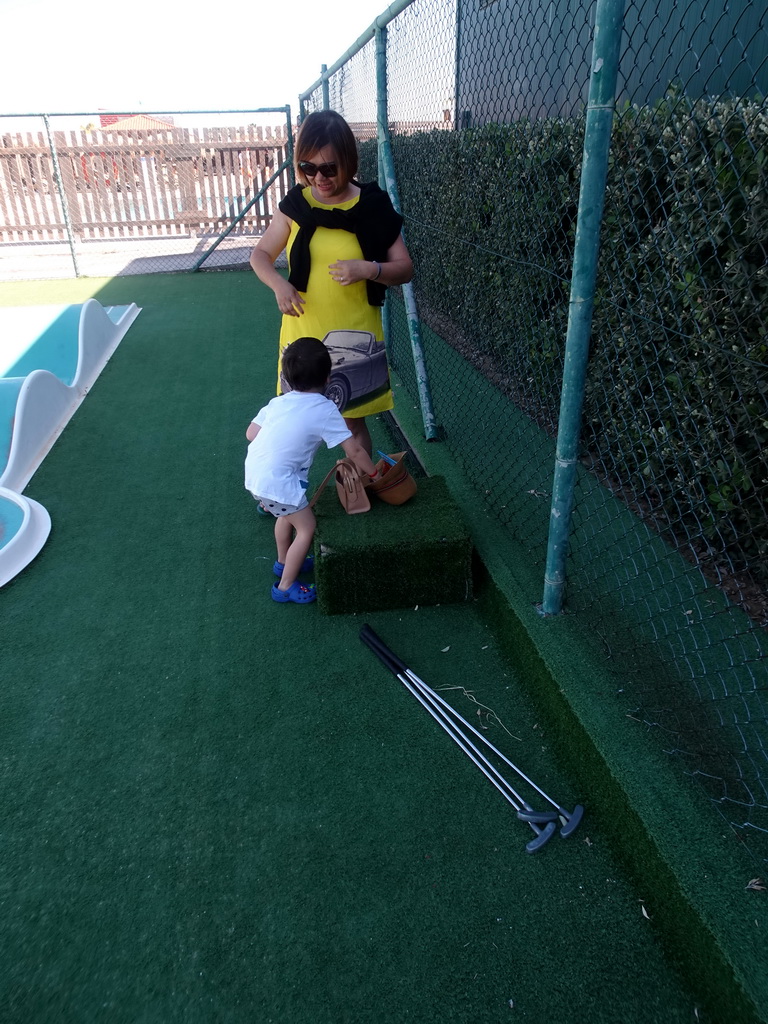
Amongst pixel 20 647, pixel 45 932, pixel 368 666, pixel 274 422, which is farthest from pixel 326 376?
pixel 45 932

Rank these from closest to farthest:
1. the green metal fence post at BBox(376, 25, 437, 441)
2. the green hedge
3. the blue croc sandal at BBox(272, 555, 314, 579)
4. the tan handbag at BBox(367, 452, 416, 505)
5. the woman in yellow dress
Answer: the green hedge, the woman in yellow dress, the tan handbag at BBox(367, 452, 416, 505), the blue croc sandal at BBox(272, 555, 314, 579), the green metal fence post at BBox(376, 25, 437, 441)

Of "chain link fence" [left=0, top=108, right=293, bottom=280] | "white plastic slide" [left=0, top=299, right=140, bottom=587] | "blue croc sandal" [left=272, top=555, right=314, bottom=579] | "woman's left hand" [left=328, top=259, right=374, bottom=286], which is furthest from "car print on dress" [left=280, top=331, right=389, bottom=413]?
"chain link fence" [left=0, top=108, right=293, bottom=280]

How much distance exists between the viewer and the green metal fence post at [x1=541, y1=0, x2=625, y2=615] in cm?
177

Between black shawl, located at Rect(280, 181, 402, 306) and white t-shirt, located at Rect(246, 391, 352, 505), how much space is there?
562mm

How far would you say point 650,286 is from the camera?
107 inches

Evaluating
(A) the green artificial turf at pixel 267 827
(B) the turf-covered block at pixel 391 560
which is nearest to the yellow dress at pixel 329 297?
(B) the turf-covered block at pixel 391 560

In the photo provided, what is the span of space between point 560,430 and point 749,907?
136cm

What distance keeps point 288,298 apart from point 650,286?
4.60 feet

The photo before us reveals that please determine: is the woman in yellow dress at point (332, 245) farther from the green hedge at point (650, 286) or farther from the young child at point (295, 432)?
the green hedge at point (650, 286)

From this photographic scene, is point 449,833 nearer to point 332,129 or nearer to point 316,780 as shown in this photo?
point 316,780

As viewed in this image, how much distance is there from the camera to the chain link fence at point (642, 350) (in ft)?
7.21

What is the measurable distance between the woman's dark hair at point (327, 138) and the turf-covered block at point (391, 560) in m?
1.35

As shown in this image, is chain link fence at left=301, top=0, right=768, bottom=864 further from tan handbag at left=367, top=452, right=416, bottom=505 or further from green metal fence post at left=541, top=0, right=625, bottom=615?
tan handbag at left=367, top=452, right=416, bottom=505

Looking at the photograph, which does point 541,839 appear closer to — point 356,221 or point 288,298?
point 288,298
